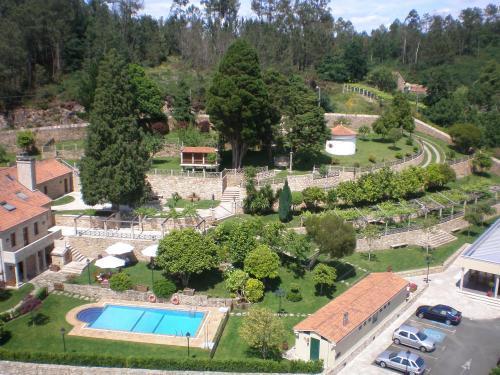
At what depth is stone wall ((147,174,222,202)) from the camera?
1909 inches

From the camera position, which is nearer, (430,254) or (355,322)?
(355,322)

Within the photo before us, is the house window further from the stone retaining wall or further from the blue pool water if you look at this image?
the stone retaining wall

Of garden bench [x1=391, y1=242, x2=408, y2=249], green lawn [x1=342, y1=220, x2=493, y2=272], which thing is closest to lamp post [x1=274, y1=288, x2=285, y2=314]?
green lawn [x1=342, y1=220, x2=493, y2=272]

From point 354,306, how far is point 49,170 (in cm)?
3251

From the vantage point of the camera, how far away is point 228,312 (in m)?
32.3

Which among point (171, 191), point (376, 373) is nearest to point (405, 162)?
point (171, 191)

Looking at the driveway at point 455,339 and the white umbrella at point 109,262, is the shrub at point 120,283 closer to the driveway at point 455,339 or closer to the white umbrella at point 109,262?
the white umbrella at point 109,262

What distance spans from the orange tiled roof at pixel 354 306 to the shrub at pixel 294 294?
294cm

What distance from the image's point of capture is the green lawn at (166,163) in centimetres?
5383

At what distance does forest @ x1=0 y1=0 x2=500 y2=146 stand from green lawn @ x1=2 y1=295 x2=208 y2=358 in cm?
3461

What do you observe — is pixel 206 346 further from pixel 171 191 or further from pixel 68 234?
pixel 171 191

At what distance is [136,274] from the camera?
121 feet

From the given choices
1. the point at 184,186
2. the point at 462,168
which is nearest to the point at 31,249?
the point at 184,186

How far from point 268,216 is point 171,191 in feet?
34.1
